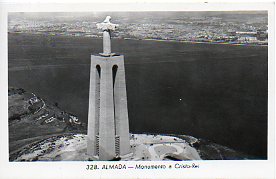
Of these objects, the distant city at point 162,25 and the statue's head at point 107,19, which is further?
the distant city at point 162,25

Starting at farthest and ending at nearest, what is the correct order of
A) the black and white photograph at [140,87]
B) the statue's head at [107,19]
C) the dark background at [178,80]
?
1. the dark background at [178,80]
2. the black and white photograph at [140,87]
3. the statue's head at [107,19]

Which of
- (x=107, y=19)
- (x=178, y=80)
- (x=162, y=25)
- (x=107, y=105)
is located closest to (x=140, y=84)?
(x=178, y=80)

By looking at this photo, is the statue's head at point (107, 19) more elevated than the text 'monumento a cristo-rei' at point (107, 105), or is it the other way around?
the statue's head at point (107, 19)

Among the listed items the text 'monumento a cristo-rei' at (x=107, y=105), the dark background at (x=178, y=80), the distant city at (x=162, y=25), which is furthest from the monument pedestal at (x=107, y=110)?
the distant city at (x=162, y=25)

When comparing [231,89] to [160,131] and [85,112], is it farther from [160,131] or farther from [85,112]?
[85,112]

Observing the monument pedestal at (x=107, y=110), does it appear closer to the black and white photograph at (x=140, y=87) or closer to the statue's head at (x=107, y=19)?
the black and white photograph at (x=140, y=87)

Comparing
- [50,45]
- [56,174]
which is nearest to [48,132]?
[56,174]
